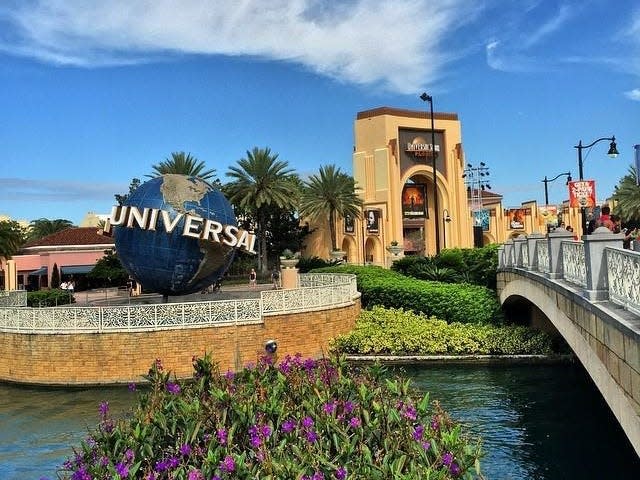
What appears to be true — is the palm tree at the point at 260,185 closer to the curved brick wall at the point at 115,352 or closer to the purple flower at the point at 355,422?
A: the curved brick wall at the point at 115,352

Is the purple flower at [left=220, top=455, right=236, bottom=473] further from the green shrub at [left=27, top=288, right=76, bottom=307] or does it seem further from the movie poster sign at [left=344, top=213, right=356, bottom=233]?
the movie poster sign at [left=344, top=213, right=356, bottom=233]

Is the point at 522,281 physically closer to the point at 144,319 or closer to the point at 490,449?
the point at 490,449

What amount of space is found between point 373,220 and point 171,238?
34.2 m

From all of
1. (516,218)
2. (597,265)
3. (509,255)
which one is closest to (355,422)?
(597,265)

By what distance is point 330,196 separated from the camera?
48.7 metres

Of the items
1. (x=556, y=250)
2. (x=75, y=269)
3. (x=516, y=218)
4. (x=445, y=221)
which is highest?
(x=516, y=218)

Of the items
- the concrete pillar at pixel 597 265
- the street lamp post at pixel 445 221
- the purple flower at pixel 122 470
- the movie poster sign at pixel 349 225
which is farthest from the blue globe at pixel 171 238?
the street lamp post at pixel 445 221

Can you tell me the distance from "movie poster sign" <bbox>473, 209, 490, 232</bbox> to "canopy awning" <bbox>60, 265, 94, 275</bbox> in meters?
39.1

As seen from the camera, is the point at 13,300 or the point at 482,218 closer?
the point at 13,300

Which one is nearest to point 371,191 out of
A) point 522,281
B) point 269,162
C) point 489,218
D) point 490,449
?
point 269,162

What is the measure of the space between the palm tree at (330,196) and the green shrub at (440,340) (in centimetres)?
2707

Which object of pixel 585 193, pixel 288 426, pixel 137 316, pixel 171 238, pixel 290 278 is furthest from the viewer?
pixel 290 278

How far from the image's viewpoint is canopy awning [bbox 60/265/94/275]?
144 ft

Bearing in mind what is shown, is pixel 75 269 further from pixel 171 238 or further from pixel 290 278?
pixel 171 238
